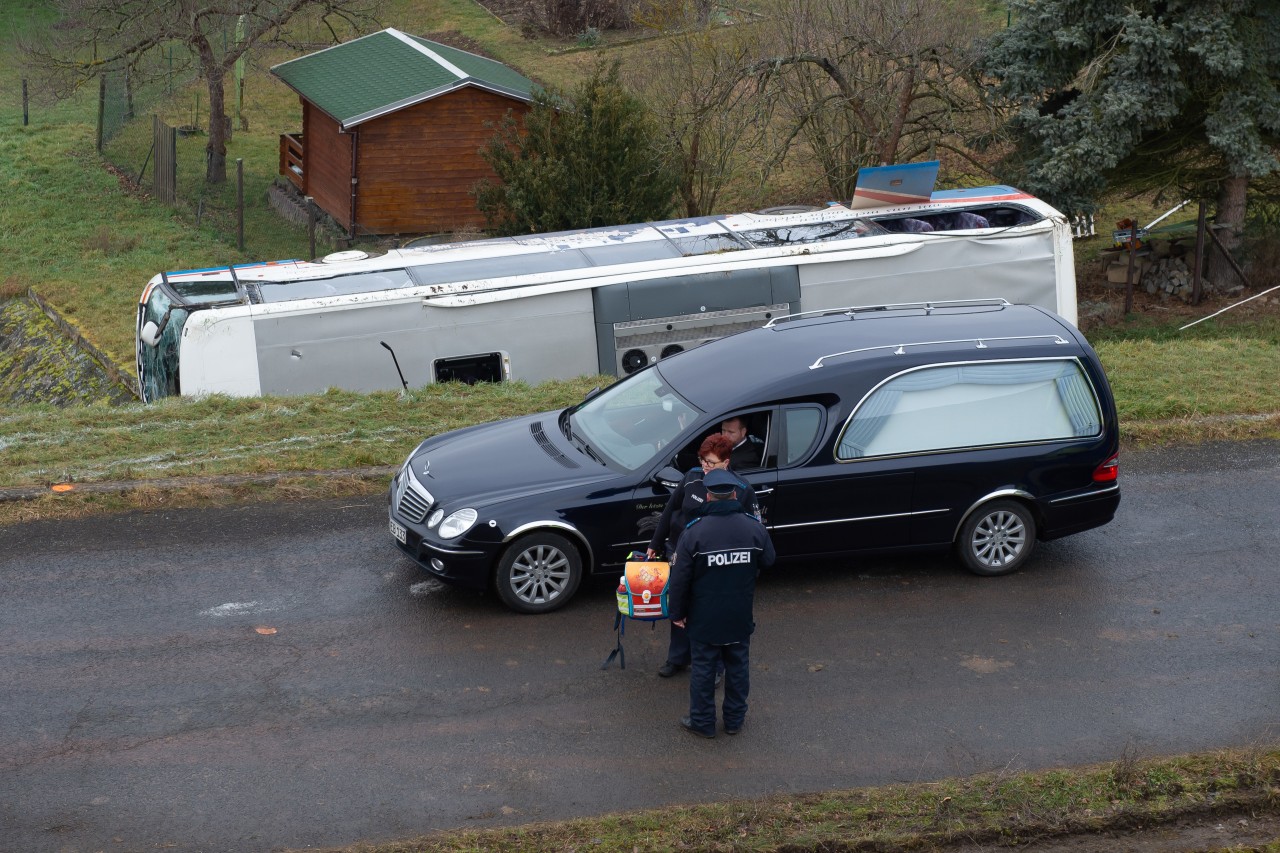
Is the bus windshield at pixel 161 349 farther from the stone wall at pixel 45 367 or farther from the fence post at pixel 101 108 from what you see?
the fence post at pixel 101 108

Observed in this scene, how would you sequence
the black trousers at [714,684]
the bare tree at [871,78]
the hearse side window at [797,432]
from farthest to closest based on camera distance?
the bare tree at [871,78] → the hearse side window at [797,432] → the black trousers at [714,684]

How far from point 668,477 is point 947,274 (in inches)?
361

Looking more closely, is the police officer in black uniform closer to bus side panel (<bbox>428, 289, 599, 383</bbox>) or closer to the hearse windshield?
the hearse windshield

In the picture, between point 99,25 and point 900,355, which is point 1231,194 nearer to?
point 900,355

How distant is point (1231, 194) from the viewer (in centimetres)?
2238

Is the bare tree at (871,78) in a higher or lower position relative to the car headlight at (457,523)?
higher

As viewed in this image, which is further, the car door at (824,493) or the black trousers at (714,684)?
the car door at (824,493)

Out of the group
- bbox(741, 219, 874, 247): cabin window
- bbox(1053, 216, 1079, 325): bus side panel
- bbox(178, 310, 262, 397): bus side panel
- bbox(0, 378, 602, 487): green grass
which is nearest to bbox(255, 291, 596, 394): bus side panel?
bbox(178, 310, 262, 397): bus side panel

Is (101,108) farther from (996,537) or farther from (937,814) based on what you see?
(937,814)

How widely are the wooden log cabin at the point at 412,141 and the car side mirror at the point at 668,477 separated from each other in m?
21.3

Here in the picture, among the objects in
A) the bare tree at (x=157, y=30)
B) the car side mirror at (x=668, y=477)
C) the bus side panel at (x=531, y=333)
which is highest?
the bare tree at (x=157, y=30)

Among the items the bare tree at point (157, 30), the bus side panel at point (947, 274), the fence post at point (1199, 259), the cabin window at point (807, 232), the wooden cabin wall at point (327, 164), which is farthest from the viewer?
the bare tree at point (157, 30)

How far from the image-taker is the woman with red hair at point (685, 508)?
697 centimetres

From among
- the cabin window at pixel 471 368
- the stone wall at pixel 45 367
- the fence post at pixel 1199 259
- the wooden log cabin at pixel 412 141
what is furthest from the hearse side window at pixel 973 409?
the wooden log cabin at pixel 412 141
